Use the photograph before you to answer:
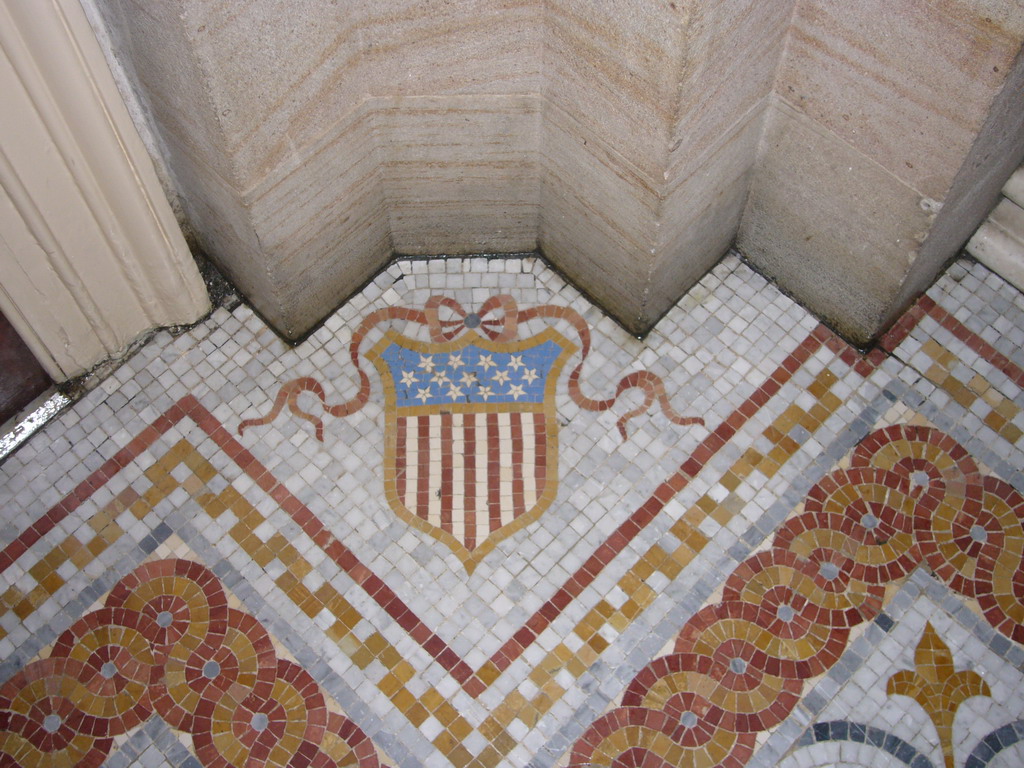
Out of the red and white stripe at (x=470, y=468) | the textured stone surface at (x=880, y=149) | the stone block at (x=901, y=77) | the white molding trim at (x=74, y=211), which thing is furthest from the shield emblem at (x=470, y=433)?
the stone block at (x=901, y=77)

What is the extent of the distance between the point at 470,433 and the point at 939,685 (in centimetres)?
294

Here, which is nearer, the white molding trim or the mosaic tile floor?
the white molding trim

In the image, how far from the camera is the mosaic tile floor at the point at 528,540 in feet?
18.1

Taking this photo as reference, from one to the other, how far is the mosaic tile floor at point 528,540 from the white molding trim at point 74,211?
13.4 inches

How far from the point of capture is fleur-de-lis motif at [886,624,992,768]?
5.49 meters

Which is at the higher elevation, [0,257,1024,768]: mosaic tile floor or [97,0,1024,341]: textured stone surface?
[97,0,1024,341]: textured stone surface

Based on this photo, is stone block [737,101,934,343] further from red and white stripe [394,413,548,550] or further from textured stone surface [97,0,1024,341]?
red and white stripe [394,413,548,550]

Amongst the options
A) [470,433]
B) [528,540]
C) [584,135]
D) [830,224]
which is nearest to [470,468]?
[470,433]

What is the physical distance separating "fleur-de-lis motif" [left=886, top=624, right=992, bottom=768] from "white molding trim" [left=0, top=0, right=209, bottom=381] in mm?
4677

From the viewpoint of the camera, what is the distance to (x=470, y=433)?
20.2ft

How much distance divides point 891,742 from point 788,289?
2745 mm

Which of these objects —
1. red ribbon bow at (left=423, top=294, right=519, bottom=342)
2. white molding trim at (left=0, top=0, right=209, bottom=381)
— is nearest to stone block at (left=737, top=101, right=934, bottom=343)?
red ribbon bow at (left=423, top=294, right=519, bottom=342)

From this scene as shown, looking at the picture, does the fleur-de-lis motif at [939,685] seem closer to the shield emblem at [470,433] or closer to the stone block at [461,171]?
the shield emblem at [470,433]

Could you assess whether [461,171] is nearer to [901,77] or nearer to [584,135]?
[584,135]
